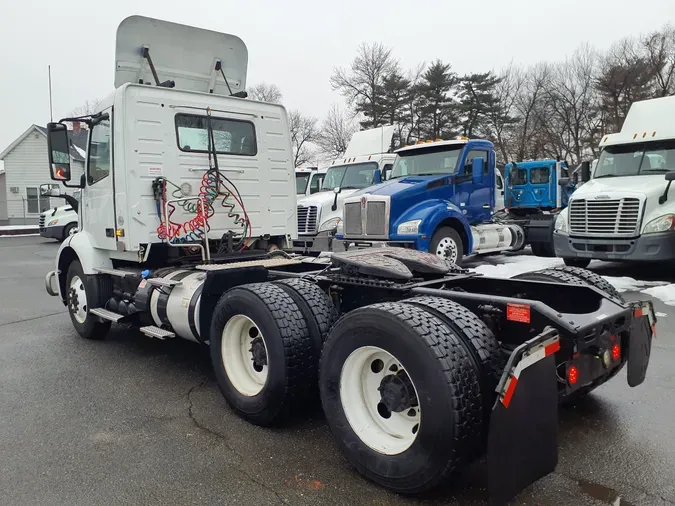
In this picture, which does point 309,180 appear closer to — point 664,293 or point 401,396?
point 664,293

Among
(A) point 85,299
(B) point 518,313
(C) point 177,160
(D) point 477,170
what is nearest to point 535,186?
(D) point 477,170

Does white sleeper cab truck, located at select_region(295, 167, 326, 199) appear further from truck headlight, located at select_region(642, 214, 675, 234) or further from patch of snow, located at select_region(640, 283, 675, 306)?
patch of snow, located at select_region(640, 283, 675, 306)

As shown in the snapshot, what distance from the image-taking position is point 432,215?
34.0 feet

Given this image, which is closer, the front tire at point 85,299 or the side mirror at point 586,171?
the front tire at point 85,299

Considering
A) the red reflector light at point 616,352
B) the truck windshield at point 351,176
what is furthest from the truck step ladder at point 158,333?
the truck windshield at point 351,176

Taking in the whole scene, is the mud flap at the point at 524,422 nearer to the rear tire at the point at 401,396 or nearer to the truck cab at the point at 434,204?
the rear tire at the point at 401,396

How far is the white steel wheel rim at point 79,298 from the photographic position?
636 cm

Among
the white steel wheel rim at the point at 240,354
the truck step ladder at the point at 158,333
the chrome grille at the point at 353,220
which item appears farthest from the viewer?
the chrome grille at the point at 353,220

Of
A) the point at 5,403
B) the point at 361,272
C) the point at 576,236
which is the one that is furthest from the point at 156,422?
the point at 576,236

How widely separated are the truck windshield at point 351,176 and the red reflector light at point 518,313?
1053 centimetres

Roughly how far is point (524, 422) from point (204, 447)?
2.09 m

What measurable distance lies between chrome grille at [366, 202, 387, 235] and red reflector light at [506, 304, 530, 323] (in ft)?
24.5

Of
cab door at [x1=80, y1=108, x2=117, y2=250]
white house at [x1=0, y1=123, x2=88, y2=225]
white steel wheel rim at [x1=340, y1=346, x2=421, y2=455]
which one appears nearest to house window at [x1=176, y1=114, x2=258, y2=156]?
cab door at [x1=80, y1=108, x2=117, y2=250]

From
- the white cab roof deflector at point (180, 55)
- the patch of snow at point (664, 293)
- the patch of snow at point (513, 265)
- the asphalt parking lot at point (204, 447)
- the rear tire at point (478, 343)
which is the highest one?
the white cab roof deflector at point (180, 55)
